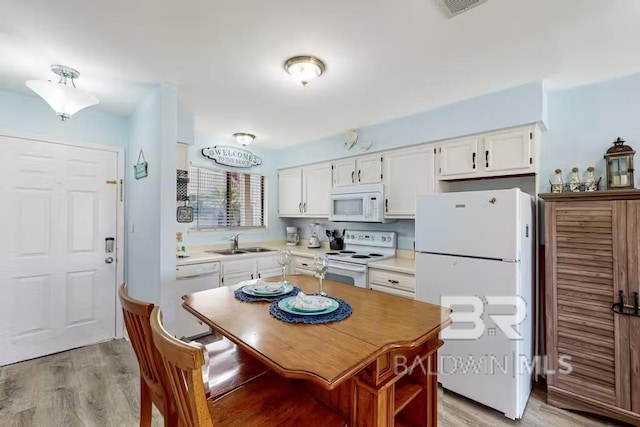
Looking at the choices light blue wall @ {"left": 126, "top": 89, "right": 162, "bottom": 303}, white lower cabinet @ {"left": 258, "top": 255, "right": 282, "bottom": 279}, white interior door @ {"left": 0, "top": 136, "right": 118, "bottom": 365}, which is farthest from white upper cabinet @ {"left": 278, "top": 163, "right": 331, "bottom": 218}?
white interior door @ {"left": 0, "top": 136, "right": 118, "bottom": 365}

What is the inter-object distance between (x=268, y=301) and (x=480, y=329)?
153 cm

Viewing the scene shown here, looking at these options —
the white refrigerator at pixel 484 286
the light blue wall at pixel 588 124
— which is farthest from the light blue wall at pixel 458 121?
the white refrigerator at pixel 484 286

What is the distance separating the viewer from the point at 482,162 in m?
2.51

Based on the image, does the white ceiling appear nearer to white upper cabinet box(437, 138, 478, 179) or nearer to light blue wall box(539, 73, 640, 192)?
light blue wall box(539, 73, 640, 192)

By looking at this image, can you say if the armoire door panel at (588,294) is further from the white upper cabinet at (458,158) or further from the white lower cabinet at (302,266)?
the white lower cabinet at (302,266)

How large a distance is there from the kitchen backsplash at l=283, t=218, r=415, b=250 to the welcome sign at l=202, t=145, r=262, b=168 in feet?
3.48

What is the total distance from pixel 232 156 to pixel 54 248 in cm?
210

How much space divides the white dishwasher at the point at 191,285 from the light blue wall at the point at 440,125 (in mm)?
1742

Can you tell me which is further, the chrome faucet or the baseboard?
the chrome faucet

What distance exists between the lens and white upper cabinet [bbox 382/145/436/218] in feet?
9.37

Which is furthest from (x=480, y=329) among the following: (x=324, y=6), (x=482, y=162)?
(x=324, y=6)

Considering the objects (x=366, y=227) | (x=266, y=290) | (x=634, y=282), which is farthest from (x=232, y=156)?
(x=634, y=282)

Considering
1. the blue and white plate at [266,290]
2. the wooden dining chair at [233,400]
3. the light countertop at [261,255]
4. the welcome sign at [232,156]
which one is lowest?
the wooden dining chair at [233,400]

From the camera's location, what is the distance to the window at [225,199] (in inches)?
147
